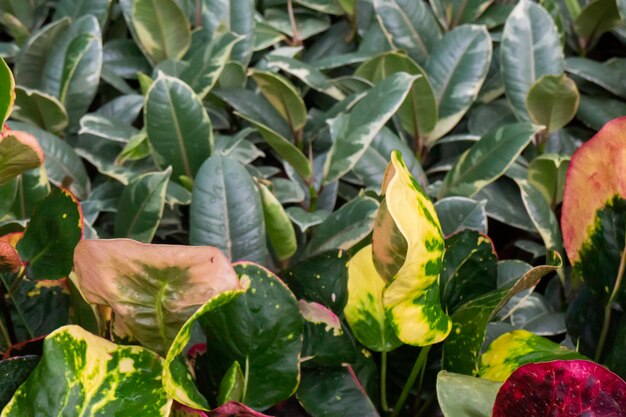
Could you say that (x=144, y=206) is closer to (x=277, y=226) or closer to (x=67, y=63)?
(x=277, y=226)

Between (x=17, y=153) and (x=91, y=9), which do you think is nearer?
(x=17, y=153)

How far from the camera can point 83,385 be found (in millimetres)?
581

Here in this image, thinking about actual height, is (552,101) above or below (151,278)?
below

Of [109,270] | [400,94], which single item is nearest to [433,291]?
[109,270]

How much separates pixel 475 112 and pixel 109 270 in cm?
71

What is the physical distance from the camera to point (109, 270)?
568 millimetres

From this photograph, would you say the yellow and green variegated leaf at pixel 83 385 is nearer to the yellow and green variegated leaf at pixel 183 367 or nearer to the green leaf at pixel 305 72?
the yellow and green variegated leaf at pixel 183 367

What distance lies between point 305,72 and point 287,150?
0.18 m

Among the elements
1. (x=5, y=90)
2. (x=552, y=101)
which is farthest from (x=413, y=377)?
(x=552, y=101)

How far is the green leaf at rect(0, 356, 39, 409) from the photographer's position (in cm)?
62

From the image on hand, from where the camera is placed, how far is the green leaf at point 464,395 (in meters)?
0.59

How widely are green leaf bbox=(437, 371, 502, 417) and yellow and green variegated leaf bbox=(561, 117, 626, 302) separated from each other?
172mm

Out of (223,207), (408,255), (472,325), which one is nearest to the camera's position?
(408,255)

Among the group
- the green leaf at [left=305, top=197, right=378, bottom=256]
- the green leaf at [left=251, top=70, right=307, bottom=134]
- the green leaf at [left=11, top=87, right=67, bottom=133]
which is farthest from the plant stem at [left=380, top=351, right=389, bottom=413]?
the green leaf at [left=11, top=87, right=67, bottom=133]
